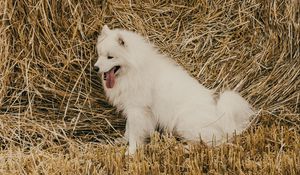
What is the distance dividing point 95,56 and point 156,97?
64 cm

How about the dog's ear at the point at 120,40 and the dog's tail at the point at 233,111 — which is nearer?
the dog's tail at the point at 233,111

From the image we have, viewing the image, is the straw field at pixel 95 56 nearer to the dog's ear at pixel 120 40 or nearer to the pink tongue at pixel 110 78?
the pink tongue at pixel 110 78

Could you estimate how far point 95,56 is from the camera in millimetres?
6887

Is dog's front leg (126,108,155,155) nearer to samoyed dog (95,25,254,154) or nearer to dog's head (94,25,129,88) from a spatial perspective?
samoyed dog (95,25,254,154)

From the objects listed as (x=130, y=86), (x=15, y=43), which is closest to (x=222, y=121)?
(x=130, y=86)

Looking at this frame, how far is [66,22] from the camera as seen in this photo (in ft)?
22.4

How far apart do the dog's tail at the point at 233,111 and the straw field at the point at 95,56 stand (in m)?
0.10

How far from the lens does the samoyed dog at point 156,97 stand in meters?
6.36

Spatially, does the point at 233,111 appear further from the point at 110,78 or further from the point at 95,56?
the point at 95,56

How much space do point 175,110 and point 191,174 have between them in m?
0.99

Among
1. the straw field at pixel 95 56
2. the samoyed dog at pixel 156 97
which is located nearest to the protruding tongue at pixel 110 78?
the samoyed dog at pixel 156 97

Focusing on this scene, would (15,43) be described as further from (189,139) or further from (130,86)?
(189,139)

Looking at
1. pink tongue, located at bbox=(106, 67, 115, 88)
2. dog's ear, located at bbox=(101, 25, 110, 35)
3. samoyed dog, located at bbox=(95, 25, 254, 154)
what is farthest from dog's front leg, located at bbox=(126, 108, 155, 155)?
dog's ear, located at bbox=(101, 25, 110, 35)

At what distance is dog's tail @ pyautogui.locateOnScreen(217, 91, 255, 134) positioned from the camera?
6.30 m
